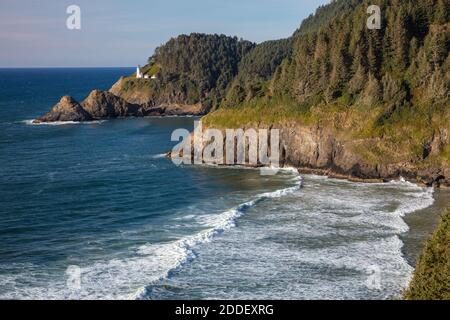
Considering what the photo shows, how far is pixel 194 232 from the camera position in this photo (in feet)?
163

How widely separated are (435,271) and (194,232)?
78.7 feet

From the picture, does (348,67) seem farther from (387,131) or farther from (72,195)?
(72,195)

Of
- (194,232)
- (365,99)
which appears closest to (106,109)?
(365,99)

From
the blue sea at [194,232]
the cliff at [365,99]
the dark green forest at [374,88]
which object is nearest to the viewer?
the blue sea at [194,232]

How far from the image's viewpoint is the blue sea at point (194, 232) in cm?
3822

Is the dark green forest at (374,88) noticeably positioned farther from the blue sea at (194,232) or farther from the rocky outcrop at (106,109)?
the rocky outcrop at (106,109)

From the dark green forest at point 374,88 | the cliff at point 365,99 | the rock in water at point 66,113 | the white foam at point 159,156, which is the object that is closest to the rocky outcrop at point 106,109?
the rock in water at point 66,113

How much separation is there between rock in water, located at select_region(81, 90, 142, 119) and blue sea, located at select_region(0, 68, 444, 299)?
6104 centimetres

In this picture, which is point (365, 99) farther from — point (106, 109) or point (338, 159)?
point (106, 109)

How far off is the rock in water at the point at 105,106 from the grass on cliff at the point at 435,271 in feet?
390

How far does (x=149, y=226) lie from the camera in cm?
5172

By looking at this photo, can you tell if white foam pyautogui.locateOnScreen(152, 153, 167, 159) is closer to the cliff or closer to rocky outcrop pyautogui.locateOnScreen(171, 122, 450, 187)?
the cliff
